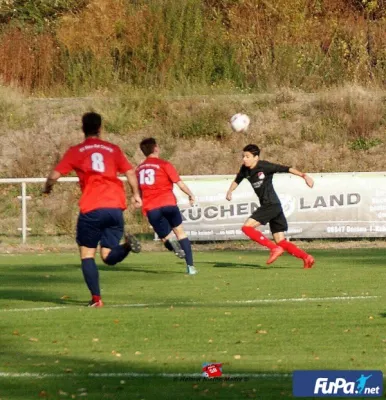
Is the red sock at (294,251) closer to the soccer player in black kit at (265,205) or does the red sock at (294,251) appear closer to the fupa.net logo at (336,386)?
the soccer player in black kit at (265,205)

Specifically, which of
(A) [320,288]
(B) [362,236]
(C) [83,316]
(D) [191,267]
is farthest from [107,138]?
(C) [83,316]

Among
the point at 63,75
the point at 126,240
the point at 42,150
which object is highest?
the point at 63,75

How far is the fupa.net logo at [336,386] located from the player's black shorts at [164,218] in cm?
→ 939

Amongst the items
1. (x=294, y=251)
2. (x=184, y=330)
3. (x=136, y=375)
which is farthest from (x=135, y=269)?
(x=136, y=375)

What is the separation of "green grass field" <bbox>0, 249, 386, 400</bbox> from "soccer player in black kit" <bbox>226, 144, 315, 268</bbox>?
32cm

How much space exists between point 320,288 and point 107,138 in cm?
1814

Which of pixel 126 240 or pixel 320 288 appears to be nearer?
pixel 126 240

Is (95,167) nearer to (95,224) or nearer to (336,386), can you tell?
(95,224)

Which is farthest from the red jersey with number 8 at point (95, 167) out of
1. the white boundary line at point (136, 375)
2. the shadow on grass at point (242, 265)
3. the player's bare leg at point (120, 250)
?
the shadow on grass at point (242, 265)

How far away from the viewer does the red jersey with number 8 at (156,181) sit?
Answer: 57.3 feet

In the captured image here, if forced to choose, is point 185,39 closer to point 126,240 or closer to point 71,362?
point 126,240

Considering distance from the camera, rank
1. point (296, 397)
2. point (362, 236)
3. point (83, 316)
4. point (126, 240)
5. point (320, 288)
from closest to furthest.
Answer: point (296, 397) < point (83, 316) < point (126, 240) < point (320, 288) < point (362, 236)

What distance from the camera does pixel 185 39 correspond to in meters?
36.8

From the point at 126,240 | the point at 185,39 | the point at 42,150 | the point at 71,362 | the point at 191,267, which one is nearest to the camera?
the point at 71,362
